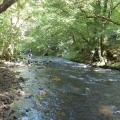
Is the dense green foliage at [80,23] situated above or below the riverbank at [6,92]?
above

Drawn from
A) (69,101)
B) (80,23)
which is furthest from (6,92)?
(80,23)

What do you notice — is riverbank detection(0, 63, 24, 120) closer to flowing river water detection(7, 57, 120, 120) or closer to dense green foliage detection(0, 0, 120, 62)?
flowing river water detection(7, 57, 120, 120)

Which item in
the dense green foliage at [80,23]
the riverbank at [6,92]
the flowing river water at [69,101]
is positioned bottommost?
the flowing river water at [69,101]

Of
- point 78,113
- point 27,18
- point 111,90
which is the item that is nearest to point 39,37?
point 27,18

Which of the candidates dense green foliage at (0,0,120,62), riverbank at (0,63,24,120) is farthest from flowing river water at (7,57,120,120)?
dense green foliage at (0,0,120,62)

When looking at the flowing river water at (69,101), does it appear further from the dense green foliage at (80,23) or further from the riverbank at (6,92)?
the dense green foliage at (80,23)

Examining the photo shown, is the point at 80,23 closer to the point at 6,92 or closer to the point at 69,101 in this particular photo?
the point at 6,92

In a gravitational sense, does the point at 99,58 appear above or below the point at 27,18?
below

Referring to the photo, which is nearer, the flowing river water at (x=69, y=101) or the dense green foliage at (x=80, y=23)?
the flowing river water at (x=69, y=101)

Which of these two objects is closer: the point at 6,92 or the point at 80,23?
the point at 6,92

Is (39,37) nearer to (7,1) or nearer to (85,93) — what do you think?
(85,93)

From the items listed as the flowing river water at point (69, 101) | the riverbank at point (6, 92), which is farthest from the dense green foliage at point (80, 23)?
the riverbank at point (6, 92)

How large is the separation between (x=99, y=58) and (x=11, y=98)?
20.1m

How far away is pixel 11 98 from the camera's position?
14000 millimetres
